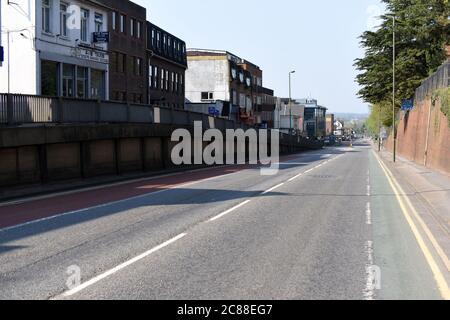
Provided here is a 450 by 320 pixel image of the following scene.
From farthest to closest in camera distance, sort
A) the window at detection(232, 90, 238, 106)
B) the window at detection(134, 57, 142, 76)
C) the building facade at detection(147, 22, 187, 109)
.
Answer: the window at detection(232, 90, 238, 106)
the building facade at detection(147, 22, 187, 109)
the window at detection(134, 57, 142, 76)

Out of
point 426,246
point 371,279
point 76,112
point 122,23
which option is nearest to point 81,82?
point 122,23

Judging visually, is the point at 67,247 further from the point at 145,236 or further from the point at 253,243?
the point at 253,243

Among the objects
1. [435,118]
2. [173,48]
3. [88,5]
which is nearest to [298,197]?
[435,118]

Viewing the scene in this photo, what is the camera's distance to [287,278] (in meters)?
7.94

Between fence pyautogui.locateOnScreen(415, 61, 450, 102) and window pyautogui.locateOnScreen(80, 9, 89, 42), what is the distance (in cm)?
2307

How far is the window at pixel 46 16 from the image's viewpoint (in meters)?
34.6

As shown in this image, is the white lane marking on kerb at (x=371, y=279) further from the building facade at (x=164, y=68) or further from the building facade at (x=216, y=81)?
the building facade at (x=216, y=81)

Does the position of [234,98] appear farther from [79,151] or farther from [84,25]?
[79,151]

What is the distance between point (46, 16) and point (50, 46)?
5.78 ft

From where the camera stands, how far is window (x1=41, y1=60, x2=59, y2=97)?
34906 mm

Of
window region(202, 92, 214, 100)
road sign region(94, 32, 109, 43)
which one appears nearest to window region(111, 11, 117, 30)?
road sign region(94, 32, 109, 43)

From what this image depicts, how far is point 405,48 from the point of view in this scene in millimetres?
58500

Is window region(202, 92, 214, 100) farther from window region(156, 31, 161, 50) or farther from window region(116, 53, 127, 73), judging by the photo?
window region(116, 53, 127, 73)

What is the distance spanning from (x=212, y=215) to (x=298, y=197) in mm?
5351
